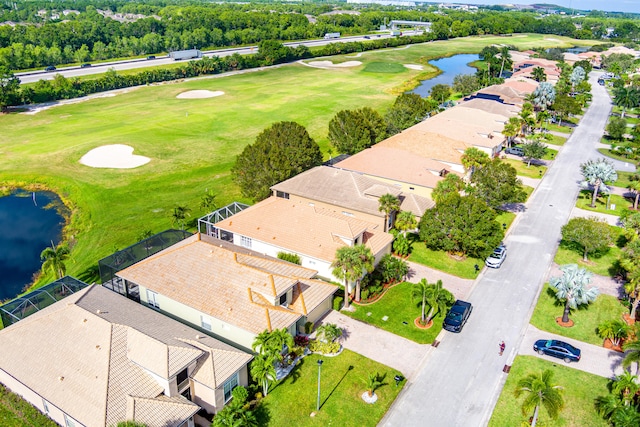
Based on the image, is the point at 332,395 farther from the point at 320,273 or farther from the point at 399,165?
the point at 399,165

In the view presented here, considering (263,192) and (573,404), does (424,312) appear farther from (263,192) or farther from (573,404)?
(263,192)

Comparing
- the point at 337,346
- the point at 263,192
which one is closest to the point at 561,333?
the point at 337,346

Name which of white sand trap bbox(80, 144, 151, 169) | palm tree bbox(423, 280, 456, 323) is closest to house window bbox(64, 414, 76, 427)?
palm tree bbox(423, 280, 456, 323)

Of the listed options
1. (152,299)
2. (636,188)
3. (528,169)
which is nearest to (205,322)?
(152,299)

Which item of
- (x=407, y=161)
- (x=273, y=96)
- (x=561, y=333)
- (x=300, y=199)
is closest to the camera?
(x=561, y=333)

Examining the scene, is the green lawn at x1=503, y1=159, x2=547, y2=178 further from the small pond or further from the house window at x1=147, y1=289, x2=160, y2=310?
the house window at x1=147, y1=289, x2=160, y2=310

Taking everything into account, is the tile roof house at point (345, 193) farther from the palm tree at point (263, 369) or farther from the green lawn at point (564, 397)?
→ the palm tree at point (263, 369)
